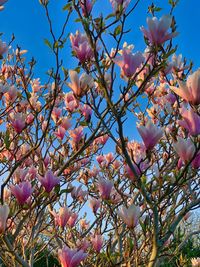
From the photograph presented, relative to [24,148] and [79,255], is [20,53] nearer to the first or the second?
[24,148]

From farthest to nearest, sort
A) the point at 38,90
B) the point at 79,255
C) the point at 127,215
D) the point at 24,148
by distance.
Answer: the point at 38,90 < the point at 24,148 < the point at 127,215 < the point at 79,255

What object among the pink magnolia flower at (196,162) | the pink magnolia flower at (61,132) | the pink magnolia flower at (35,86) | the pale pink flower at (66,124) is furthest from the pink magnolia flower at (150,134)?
the pink magnolia flower at (35,86)

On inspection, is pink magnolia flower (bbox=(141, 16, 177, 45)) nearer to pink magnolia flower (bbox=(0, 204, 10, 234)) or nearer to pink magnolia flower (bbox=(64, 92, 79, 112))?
pink magnolia flower (bbox=(0, 204, 10, 234))

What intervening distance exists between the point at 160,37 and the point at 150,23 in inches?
3.5

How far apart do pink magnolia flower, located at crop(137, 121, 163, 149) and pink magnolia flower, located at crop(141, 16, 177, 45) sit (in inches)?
17.3

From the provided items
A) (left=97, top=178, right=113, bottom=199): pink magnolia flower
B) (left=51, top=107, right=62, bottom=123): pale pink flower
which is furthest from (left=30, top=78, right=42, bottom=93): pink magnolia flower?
(left=97, top=178, right=113, bottom=199): pink magnolia flower

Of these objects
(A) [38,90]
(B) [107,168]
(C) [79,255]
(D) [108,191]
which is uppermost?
(A) [38,90]

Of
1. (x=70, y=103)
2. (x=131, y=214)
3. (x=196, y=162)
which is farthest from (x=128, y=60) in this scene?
(x=70, y=103)

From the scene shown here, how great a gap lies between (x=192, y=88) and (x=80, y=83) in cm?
75

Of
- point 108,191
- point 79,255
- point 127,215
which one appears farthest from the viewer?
point 108,191

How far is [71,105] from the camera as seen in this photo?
138 inches

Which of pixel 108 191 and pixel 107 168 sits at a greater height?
pixel 107 168

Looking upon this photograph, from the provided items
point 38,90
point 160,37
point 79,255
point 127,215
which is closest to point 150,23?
point 160,37

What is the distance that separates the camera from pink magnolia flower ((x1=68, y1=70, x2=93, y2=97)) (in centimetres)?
226
